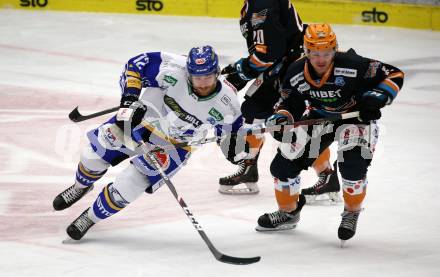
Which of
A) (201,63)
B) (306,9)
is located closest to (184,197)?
(201,63)

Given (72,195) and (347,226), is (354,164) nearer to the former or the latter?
(347,226)

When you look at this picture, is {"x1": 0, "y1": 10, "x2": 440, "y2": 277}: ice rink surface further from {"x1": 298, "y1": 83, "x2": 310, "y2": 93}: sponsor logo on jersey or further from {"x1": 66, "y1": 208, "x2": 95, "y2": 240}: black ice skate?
{"x1": 298, "y1": 83, "x2": 310, "y2": 93}: sponsor logo on jersey

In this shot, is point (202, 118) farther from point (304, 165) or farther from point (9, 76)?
point (9, 76)

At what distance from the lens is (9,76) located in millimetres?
11227

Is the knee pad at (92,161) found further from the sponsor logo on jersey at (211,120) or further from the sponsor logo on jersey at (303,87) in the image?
the sponsor logo on jersey at (303,87)

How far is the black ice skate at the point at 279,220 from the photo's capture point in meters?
6.63

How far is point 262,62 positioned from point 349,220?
162cm

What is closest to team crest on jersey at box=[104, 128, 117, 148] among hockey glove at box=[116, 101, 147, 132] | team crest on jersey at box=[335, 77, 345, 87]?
hockey glove at box=[116, 101, 147, 132]

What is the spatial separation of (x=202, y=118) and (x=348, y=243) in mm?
1269

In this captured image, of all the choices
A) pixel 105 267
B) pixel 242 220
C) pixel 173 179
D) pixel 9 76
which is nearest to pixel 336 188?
pixel 242 220

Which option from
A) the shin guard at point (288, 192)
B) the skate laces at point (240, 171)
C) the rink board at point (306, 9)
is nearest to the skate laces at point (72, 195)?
the skate laces at point (240, 171)

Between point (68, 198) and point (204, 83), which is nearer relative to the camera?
point (204, 83)

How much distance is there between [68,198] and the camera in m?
6.89

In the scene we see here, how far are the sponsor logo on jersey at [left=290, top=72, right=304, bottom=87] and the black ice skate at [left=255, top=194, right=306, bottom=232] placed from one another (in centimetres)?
92
